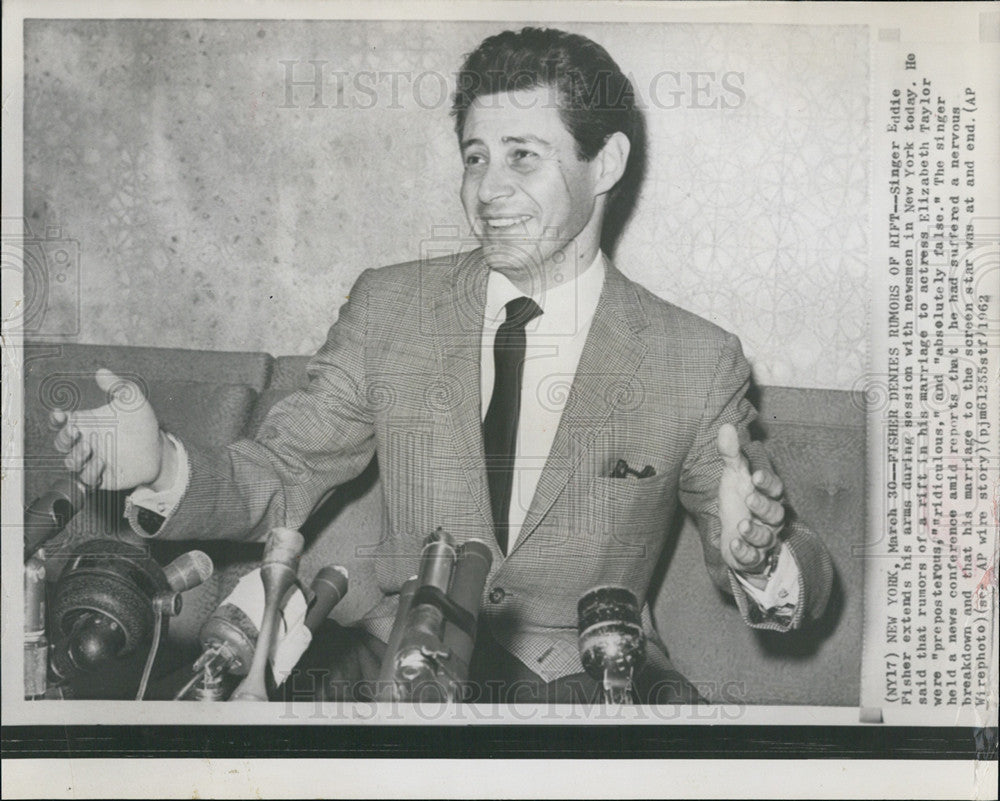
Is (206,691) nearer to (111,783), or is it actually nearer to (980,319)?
(111,783)

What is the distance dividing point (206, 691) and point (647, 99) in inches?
61.8

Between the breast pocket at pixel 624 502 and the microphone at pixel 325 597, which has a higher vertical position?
the breast pocket at pixel 624 502

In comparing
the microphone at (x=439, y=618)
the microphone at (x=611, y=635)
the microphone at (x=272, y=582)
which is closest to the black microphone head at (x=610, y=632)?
the microphone at (x=611, y=635)

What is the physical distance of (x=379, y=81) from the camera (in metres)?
2.29

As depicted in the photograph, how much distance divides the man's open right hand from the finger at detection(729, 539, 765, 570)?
3.87ft

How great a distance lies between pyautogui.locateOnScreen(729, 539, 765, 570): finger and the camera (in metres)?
2.18

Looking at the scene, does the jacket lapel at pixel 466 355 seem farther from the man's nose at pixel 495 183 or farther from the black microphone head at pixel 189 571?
the black microphone head at pixel 189 571

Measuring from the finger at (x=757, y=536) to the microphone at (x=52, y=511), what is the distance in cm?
140

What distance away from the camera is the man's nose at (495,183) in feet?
7.36

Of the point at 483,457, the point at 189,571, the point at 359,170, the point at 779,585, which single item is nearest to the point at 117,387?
the point at 189,571

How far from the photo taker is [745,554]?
2180 millimetres

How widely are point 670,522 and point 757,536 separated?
183 millimetres

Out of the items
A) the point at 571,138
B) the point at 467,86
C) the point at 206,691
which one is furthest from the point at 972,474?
the point at 206,691

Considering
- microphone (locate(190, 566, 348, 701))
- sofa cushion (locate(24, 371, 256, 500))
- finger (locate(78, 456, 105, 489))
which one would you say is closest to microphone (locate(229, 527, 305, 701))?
microphone (locate(190, 566, 348, 701))
